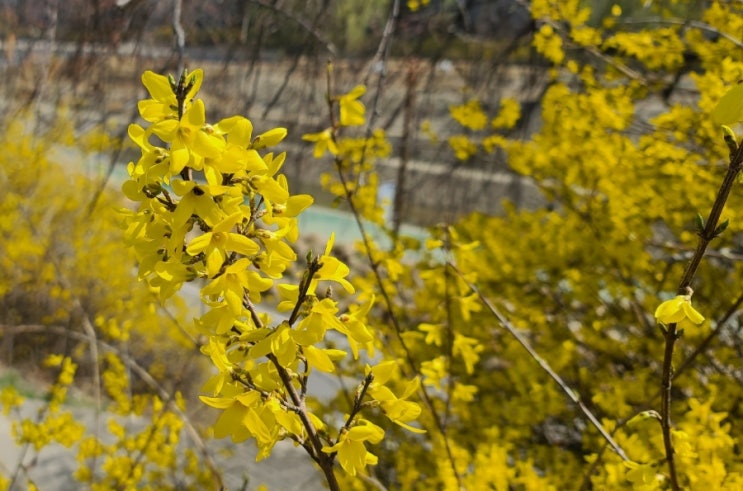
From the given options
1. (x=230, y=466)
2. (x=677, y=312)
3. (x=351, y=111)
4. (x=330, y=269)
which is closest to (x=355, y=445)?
(x=330, y=269)

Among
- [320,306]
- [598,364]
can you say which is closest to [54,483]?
[598,364]

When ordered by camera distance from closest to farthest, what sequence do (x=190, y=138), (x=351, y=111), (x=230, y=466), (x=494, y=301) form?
(x=190, y=138)
(x=351, y=111)
(x=494, y=301)
(x=230, y=466)

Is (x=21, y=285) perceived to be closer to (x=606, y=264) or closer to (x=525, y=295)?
(x=525, y=295)

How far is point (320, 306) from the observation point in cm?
71

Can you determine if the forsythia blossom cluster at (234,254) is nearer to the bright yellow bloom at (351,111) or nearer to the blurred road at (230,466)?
the bright yellow bloom at (351,111)

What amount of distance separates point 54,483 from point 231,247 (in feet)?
9.51

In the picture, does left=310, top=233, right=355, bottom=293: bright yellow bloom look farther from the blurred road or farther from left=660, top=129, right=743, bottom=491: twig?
the blurred road

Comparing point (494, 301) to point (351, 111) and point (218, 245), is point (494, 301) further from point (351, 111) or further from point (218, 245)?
point (218, 245)

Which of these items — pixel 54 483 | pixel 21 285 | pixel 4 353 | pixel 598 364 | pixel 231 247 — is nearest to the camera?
pixel 231 247

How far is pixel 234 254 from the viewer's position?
2.44 feet

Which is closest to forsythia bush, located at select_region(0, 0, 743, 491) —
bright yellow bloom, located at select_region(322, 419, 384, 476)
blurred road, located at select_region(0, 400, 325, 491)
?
bright yellow bloom, located at select_region(322, 419, 384, 476)

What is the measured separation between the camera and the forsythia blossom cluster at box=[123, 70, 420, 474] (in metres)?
0.67

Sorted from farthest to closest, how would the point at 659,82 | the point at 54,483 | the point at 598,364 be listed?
the point at 54,483, the point at 659,82, the point at 598,364

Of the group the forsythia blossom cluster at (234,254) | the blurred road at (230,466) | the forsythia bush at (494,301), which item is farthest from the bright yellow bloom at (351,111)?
the blurred road at (230,466)
